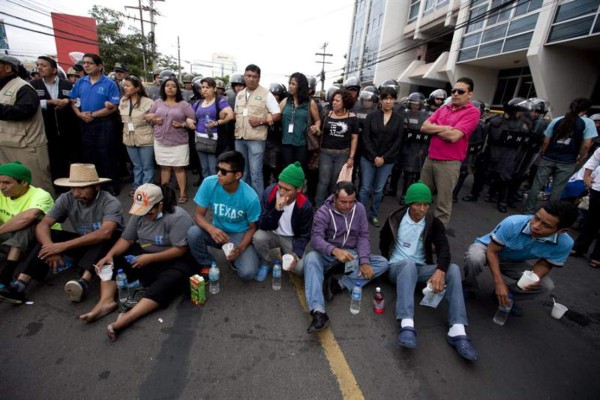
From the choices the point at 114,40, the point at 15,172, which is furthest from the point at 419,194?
the point at 114,40

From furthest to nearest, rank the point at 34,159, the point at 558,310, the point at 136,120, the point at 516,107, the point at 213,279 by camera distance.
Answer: the point at 516,107
the point at 136,120
the point at 34,159
the point at 213,279
the point at 558,310

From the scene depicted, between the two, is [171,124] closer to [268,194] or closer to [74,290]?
[268,194]

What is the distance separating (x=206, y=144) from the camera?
5051mm

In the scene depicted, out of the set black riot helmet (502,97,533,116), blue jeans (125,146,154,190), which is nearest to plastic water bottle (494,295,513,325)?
black riot helmet (502,97,533,116)

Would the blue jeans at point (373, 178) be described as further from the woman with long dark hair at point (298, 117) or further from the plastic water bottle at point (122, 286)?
the plastic water bottle at point (122, 286)

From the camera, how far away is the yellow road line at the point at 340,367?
6.76 feet

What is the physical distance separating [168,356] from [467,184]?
8.63 meters

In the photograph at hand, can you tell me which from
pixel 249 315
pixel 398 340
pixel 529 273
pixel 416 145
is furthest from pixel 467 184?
pixel 249 315

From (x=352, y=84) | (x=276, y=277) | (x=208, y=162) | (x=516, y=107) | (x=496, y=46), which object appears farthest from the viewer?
(x=496, y=46)

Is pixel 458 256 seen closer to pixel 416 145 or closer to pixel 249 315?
pixel 416 145

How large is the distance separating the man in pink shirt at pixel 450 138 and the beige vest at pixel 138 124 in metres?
4.40

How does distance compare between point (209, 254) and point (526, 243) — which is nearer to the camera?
point (526, 243)

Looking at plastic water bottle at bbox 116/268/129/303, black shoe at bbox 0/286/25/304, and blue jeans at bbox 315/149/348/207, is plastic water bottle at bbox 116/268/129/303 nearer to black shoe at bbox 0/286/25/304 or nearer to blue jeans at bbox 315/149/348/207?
black shoe at bbox 0/286/25/304

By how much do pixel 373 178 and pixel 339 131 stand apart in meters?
0.96
